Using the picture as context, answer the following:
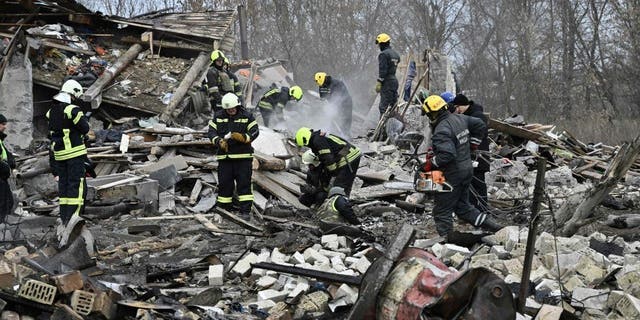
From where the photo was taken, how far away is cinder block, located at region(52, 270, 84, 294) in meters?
4.71

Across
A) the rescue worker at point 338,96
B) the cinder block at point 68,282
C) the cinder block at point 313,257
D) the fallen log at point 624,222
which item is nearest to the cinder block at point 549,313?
the cinder block at point 313,257

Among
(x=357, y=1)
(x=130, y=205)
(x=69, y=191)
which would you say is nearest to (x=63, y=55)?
(x=130, y=205)

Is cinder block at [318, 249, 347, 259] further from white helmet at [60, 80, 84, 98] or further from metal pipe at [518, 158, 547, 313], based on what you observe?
white helmet at [60, 80, 84, 98]

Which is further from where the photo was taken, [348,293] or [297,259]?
[297,259]

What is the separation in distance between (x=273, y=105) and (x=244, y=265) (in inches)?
299

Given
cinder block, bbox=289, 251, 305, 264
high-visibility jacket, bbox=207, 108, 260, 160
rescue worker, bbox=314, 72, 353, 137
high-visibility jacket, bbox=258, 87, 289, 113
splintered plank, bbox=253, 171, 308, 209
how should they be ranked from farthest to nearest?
1. rescue worker, bbox=314, 72, 353, 137
2. high-visibility jacket, bbox=258, 87, 289, 113
3. splintered plank, bbox=253, 171, 308, 209
4. high-visibility jacket, bbox=207, 108, 260, 160
5. cinder block, bbox=289, 251, 305, 264

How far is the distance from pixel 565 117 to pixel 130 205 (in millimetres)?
16857

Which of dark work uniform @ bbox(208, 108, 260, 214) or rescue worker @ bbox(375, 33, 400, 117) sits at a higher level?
rescue worker @ bbox(375, 33, 400, 117)

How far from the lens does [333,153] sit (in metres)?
8.88

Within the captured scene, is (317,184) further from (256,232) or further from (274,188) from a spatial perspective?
(256,232)

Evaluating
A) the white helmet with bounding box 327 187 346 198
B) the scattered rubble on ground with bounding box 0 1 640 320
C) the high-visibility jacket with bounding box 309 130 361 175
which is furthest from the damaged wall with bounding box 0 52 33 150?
the white helmet with bounding box 327 187 346 198

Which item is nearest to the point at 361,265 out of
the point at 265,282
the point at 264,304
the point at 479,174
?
the point at 265,282

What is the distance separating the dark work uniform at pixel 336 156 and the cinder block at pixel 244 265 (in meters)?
2.65

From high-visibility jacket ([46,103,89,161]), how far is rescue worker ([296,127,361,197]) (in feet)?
8.40
